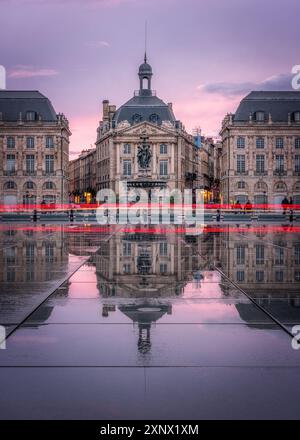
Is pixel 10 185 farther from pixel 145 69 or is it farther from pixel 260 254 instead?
pixel 260 254

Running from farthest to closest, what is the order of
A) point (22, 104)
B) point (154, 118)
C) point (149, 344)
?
point (154, 118) → point (22, 104) → point (149, 344)

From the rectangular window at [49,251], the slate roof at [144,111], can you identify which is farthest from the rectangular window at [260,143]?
the rectangular window at [49,251]

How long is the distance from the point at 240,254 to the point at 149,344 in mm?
9936

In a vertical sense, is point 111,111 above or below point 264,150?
above

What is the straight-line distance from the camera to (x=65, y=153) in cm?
9594

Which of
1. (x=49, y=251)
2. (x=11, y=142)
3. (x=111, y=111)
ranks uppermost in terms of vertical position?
(x=111, y=111)

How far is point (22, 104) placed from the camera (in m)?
88.6

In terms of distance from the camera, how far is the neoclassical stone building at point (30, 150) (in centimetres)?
8838

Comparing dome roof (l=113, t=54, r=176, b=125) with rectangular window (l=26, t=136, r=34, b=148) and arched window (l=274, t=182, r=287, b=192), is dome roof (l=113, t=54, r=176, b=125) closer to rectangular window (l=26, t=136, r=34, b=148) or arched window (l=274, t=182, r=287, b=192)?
rectangular window (l=26, t=136, r=34, b=148)

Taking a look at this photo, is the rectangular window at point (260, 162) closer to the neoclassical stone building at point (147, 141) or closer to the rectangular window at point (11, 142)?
the neoclassical stone building at point (147, 141)

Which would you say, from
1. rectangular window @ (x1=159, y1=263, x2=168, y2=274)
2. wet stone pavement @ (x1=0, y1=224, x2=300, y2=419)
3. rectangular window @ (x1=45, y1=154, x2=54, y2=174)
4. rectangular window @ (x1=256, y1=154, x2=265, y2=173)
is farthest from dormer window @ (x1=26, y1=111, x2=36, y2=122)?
wet stone pavement @ (x1=0, y1=224, x2=300, y2=419)

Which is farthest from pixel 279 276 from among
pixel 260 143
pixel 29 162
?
pixel 29 162
